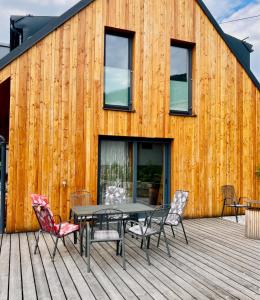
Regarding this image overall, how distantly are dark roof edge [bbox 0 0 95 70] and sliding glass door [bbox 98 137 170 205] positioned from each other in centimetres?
261

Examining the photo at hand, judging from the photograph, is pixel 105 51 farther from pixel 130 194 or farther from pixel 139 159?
pixel 130 194

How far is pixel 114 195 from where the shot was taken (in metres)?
6.44

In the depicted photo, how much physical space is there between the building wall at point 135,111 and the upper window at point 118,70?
22 cm

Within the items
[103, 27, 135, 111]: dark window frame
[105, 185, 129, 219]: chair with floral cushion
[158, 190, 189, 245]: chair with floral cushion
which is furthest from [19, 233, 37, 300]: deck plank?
[103, 27, 135, 111]: dark window frame

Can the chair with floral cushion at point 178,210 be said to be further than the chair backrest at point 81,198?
No

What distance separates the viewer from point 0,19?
12570 millimetres

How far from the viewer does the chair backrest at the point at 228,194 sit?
7.88 meters

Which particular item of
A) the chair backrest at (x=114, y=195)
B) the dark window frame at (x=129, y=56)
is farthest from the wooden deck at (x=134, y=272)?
the dark window frame at (x=129, y=56)

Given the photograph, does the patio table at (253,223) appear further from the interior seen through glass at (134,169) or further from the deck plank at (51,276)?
the deck plank at (51,276)

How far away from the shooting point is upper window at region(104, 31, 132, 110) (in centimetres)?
695

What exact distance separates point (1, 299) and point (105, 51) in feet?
18.8

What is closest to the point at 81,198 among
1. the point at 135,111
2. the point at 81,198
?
the point at 81,198

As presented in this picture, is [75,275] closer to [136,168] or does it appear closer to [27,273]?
[27,273]

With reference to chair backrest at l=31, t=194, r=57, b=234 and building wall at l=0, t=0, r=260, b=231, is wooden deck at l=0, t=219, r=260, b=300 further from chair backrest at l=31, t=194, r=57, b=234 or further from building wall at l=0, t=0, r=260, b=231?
building wall at l=0, t=0, r=260, b=231
